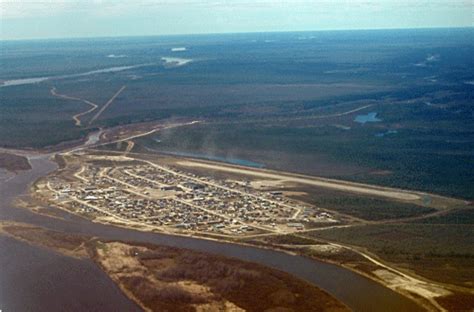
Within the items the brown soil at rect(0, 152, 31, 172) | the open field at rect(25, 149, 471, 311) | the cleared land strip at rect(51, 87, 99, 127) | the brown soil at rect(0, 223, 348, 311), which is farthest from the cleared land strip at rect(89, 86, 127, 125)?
Result: the brown soil at rect(0, 223, 348, 311)

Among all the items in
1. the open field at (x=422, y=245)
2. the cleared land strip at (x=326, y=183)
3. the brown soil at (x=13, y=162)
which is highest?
the brown soil at (x=13, y=162)

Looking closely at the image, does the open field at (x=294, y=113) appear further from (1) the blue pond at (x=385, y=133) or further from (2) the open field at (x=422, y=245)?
(2) the open field at (x=422, y=245)

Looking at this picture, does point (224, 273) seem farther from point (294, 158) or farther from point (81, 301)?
point (294, 158)

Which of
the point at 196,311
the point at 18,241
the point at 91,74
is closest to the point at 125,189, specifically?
the point at 18,241

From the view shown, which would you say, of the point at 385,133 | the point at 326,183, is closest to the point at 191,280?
the point at 326,183

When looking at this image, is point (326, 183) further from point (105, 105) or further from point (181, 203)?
point (105, 105)

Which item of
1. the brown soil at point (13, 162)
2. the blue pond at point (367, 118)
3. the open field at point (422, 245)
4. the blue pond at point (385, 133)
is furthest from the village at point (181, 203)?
the blue pond at point (367, 118)

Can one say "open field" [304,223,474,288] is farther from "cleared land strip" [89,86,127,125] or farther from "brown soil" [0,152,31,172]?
"cleared land strip" [89,86,127,125]
